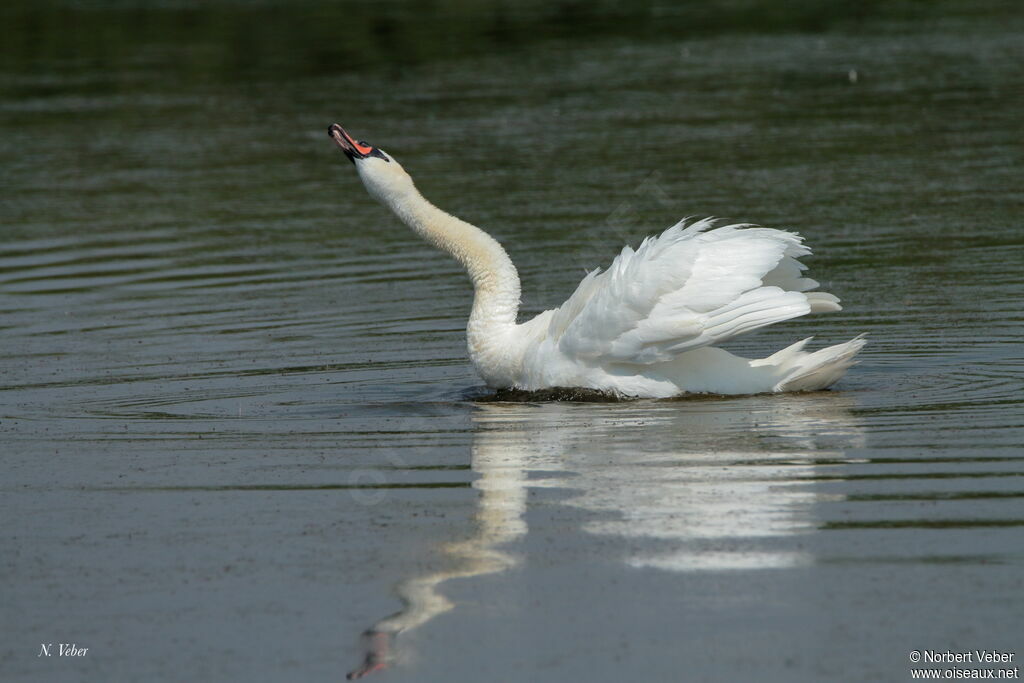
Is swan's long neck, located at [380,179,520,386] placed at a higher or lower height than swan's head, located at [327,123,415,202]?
lower

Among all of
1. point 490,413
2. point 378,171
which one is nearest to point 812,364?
point 490,413

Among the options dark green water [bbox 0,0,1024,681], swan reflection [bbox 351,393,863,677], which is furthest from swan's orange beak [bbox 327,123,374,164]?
swan reflection [bbox 351,393,863,677]

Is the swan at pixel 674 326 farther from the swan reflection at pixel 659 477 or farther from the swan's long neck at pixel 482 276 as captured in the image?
the swan reflection at pixel 659 477

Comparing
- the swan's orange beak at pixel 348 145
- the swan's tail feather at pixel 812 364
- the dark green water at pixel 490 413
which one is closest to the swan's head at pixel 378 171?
the swan's orange beak at pixel 348 145

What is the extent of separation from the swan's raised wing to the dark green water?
45cm

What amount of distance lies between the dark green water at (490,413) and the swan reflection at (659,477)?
0.03 metres

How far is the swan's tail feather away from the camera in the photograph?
9234 millimetres

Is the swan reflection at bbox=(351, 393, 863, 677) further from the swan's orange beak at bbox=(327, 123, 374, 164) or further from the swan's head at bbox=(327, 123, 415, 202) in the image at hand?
the swan's orange beak at bbox=(327, 123, 374, 164)

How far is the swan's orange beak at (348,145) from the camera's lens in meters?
10.2

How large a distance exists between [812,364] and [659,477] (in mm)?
2115

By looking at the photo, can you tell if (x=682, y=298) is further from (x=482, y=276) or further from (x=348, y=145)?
(x=348, y=145)

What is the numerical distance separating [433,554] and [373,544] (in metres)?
0.35

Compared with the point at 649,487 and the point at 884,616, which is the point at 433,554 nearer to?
the point at 649,487

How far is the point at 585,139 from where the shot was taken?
20891 millimetres
